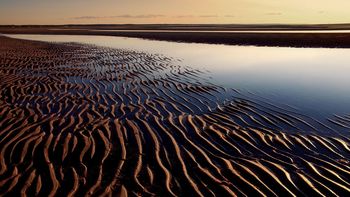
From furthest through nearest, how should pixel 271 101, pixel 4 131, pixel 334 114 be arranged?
pixel 271 101, pixel 334 114, pixel 4 131

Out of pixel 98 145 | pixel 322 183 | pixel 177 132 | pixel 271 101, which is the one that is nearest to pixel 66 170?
pixel 98 145

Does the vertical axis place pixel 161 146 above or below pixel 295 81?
above

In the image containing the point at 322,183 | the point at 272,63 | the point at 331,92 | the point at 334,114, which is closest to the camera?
the point at 322,183

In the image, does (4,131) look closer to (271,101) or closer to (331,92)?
(271,101)

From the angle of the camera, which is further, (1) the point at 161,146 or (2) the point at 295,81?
(2) the point at 295,81

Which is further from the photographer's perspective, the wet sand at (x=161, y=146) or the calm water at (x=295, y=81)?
the calm water at (x=295, y=81)

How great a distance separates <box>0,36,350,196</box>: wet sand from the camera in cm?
536

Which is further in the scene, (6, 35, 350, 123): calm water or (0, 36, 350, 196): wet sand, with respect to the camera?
(6, 35, 350, 123): calm water

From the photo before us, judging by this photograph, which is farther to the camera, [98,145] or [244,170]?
[98,145]

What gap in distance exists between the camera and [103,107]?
9.98 metres

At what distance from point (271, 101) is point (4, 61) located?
1715cm

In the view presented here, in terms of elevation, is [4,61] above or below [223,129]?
below

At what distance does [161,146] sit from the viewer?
22.9 feet

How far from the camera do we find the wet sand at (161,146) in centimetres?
536
